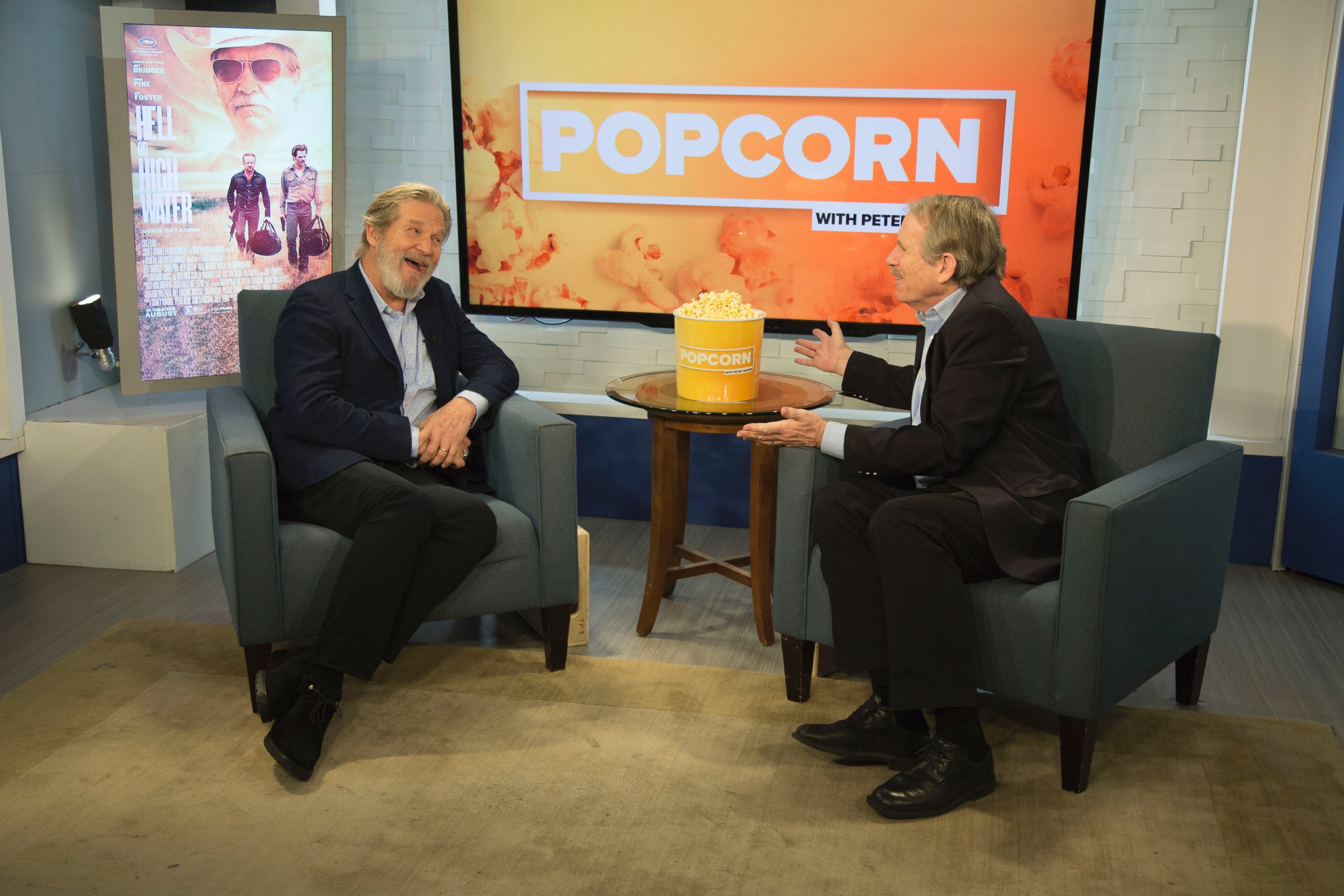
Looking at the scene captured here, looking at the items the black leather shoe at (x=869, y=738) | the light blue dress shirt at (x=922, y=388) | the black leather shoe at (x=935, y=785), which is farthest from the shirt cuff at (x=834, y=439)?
the black leather shoe at (x=935, y=785)

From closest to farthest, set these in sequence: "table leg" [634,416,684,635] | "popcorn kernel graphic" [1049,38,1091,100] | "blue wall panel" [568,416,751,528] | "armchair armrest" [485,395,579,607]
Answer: "armchair armrest" [485,395,579,607] → "table leg" [634,416,684,635] → "popcorn kernel graphic" [1049,38,1091,100] → "blue wall panel" [568,416,751,528]

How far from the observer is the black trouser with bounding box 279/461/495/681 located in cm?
251

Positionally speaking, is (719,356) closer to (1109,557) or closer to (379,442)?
(379,442)

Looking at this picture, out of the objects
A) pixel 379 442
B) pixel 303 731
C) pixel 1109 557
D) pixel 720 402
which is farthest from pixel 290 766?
pixel 1109 557

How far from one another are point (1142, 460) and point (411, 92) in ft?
8.89

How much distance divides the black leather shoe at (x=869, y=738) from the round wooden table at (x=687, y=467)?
1.77 feet

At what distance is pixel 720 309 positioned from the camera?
2883mm

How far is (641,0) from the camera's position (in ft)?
12.3

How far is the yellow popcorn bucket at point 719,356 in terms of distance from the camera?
285 centimetres

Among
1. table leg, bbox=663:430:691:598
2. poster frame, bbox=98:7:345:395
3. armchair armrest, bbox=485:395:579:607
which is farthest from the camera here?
poster frame, bbox=98:7:345:395

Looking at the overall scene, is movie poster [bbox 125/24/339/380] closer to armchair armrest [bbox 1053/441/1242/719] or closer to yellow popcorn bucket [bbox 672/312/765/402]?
yellow popcorn bucket [bbox 672/312/765/402]

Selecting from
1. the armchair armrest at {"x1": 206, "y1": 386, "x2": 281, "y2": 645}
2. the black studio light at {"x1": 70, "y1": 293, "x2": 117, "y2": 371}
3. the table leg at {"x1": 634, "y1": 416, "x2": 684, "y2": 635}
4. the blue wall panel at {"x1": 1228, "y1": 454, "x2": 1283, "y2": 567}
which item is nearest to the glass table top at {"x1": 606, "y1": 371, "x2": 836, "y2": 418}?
the table leg at {"x1": 634, "y1": 416, "x2": 684, "y2": 635}

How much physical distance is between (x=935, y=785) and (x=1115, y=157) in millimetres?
2247

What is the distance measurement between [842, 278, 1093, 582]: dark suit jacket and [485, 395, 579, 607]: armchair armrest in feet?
2.24
